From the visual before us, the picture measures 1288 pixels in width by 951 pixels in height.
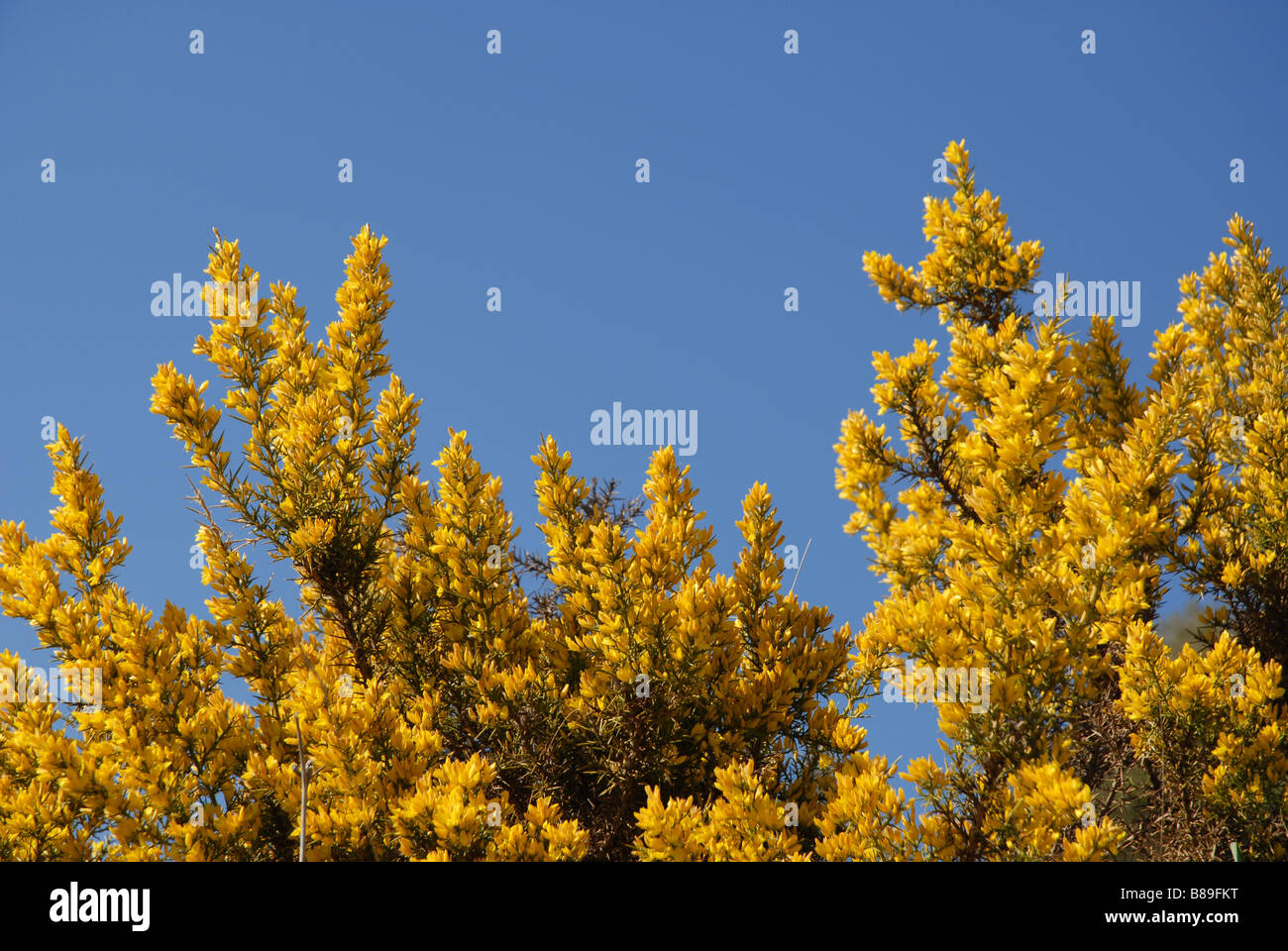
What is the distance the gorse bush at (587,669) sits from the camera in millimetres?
3828

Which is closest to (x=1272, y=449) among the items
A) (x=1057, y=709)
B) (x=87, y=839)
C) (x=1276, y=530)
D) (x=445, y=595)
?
(x=1276, y=530)

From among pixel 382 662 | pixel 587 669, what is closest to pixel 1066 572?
pixel 587 669

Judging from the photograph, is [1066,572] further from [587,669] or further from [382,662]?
[382,662]

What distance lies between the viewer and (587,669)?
15.5ft

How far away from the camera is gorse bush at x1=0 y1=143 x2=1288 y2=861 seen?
3828 mm

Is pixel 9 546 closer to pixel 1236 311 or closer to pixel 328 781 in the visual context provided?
pixel 328 781

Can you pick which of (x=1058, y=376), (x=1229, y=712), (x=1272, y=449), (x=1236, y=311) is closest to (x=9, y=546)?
(x=1058, y=376)

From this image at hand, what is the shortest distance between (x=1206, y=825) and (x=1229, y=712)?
515 millimetres

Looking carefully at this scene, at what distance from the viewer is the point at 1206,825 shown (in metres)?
4.51

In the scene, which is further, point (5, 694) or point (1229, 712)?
point (1229, 712)

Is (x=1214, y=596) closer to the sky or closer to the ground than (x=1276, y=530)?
closer to the ground
